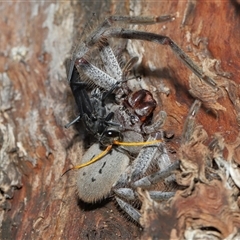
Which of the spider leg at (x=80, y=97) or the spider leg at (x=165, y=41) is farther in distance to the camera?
the spider leg at (x=80, y=97)

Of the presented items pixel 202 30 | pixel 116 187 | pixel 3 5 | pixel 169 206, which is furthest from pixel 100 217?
pixel 3 5

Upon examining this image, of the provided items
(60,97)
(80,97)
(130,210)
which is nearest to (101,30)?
(80,97)

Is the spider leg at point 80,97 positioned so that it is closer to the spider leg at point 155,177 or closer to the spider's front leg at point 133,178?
the spider's front leg at point 133,178

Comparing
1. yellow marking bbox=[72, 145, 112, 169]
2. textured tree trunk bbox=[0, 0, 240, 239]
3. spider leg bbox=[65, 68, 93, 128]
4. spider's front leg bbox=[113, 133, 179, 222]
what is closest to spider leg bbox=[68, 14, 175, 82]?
spider leg bbox=[65, 68, 93, 128]

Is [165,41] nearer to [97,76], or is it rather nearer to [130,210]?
[97,76]

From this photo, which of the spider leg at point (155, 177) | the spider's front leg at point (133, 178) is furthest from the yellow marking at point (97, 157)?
the spider leg at point (155, 177)

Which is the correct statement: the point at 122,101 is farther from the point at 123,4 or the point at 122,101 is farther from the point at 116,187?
the point at 123,4
